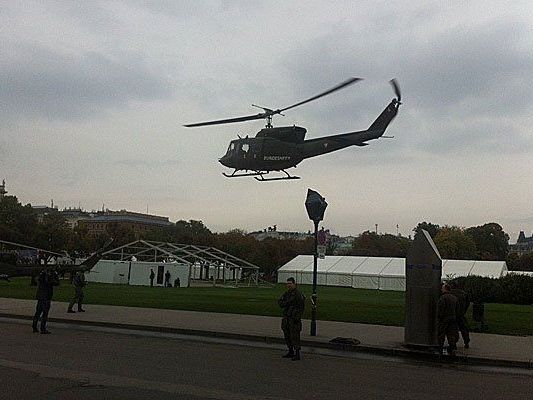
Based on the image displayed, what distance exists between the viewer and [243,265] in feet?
229

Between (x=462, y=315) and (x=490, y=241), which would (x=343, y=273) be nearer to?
(x=462, y=315)

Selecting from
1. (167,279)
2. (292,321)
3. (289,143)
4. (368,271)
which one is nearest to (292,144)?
(289,143)

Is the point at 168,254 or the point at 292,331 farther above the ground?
the point at 168,254

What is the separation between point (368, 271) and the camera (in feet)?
219

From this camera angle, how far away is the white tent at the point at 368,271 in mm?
61125

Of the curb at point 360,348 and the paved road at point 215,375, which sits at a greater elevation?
the curb at point 360,348

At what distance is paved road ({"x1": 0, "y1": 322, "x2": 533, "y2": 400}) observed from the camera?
923 cm

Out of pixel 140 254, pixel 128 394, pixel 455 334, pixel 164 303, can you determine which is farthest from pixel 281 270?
pixel 128 394

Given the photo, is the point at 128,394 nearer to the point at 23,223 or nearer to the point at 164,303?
the point at 164,303

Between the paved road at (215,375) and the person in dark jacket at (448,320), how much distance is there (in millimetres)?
1035

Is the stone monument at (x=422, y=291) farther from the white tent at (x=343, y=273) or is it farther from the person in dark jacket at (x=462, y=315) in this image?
the white tent at (x=343, y=273)

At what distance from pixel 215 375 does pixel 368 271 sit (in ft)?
189

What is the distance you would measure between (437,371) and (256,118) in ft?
53.7

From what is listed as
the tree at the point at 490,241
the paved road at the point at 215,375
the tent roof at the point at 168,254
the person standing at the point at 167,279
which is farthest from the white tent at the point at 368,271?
the tree at the point at 490,241
